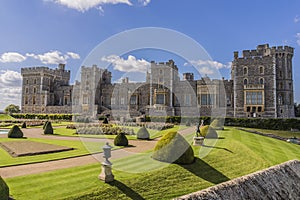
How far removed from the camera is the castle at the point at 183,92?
33.7m

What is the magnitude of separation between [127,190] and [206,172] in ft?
11.8

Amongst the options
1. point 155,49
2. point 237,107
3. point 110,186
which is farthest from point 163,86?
point 110,186

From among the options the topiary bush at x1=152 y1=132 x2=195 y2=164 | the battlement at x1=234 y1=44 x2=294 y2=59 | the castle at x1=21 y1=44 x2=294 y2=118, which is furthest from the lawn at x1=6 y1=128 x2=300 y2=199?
the battlement at x1=234 y1=44 x2=294 y2=59

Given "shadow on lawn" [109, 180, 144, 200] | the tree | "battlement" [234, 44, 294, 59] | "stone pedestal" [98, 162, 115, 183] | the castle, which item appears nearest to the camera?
"shadow on lawn" [109, 180, 144, 200]

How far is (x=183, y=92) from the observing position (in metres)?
40.3

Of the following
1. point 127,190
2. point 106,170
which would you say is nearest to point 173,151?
point 127,190

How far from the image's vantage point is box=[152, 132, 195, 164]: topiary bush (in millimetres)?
8859

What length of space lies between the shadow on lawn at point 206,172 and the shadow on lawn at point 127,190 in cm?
278

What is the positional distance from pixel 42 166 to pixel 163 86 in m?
32.6

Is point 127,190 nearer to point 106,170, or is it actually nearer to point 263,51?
point 106,170

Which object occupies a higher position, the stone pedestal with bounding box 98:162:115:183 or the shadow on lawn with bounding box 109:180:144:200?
the stone pedestal with bounding box 98:162:115:183

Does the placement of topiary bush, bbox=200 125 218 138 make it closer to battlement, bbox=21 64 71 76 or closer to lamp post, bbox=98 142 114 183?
lamp post, bbox=98 142 114 183

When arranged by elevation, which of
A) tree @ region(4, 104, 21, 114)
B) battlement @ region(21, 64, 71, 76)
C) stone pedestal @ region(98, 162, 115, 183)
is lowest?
stone pedestal @ region(98, 162, 115, 183)

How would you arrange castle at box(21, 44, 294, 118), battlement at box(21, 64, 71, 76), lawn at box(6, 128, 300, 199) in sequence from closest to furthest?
lawn at box(6, 128, 300, 199)
castle at box(21, 44, 294, 118)
battlement at box(21, 64, 71, 76)
